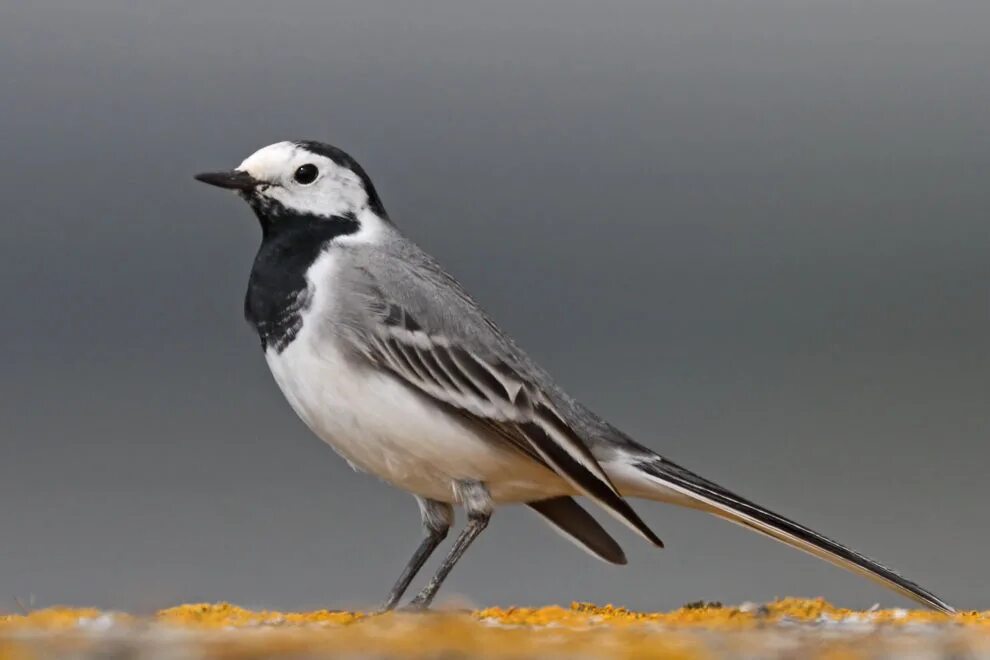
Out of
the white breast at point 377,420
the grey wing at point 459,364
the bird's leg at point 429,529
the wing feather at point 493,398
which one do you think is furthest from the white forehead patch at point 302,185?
the bird's leg at point 429,529

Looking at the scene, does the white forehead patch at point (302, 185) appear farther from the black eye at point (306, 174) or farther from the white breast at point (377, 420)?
the white breast at point (377, 420)

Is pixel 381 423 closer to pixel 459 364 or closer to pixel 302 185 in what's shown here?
pixel 459 364

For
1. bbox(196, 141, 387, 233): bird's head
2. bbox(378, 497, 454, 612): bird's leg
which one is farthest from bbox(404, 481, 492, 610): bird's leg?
bbox(196, 141, 387, 233): bird's head

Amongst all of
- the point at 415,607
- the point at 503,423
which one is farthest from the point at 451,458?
the point at 415,607

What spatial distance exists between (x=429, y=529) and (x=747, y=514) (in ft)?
3.90

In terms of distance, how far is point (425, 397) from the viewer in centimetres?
445

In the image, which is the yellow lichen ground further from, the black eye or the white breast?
the black eye

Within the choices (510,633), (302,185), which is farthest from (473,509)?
(510,633)

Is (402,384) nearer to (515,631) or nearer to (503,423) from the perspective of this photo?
(503,423)

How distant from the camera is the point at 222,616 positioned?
366 cm

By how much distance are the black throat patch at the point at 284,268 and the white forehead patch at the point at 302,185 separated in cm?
4

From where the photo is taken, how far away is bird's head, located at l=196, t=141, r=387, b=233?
16.0ft

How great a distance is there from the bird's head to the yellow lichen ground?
63.8 inches

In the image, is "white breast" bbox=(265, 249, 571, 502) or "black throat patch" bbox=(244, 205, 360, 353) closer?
"white breast" bbox=(265, 249, 571, 502)
